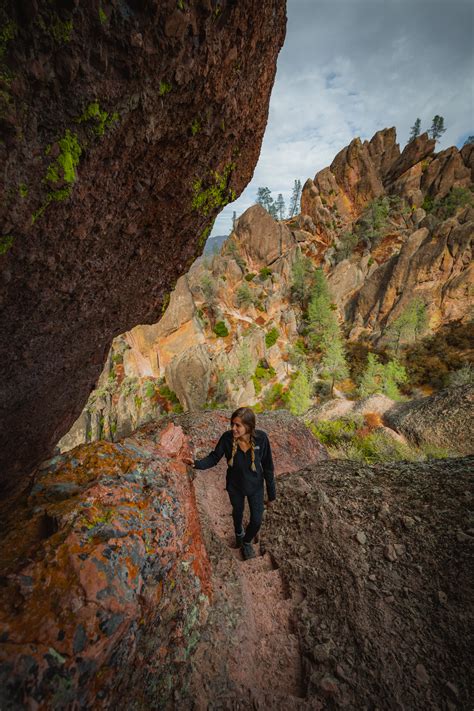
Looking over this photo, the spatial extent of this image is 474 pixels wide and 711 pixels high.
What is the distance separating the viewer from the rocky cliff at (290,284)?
25.8m

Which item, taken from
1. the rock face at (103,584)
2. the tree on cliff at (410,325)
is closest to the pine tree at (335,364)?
the tree on cliff at (410,325)

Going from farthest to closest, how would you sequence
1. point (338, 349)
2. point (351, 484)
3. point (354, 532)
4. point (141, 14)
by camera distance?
point (338, 349)
point (351, 484)
point (354, 532)
point (141, 14)

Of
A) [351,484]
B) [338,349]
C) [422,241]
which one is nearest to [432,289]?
[422,241]

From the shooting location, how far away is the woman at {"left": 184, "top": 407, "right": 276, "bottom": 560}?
3.71 metres

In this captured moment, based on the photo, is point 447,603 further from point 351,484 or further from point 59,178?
point 59,178

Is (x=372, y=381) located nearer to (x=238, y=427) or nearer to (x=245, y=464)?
(x=245, y=464)

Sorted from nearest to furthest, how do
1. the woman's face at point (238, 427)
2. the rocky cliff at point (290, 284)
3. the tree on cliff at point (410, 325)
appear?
1. the woman's face at point (238, 427)
2. the rocky cliff at point (290, 284)
3. the tree on cliff at point (410, 325)

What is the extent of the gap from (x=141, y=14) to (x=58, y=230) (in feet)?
6.57

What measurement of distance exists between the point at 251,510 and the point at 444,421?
1245 cm

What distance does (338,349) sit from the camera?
2900 cm

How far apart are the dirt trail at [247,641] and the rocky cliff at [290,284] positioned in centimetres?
2000

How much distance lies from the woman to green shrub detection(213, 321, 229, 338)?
30650 mm

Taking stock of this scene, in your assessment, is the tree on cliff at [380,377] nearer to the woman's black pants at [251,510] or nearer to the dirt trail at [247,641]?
the woman's black pants at [251,510]

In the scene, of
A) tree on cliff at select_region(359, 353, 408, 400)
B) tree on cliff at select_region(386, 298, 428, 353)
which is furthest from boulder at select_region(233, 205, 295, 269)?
tree on cliff at select_region(359, 353, 408, 400)
